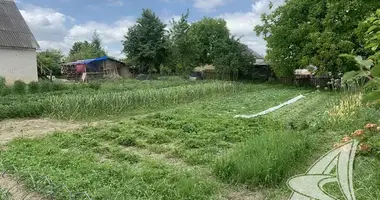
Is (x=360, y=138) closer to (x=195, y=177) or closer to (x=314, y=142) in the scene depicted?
(x=195, y=177)

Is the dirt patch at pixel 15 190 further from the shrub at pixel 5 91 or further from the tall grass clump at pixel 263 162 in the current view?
the shrub at pixel 5 91

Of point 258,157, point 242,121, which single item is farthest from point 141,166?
point 242,121

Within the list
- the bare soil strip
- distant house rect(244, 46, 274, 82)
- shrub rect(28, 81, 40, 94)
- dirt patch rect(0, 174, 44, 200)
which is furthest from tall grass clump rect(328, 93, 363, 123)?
distant house rect(244, 46, 274, 82)

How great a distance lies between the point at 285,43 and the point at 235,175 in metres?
16.9

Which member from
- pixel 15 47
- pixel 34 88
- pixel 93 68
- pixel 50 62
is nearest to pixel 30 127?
pixel 34 88

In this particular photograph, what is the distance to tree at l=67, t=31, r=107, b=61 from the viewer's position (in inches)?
1430

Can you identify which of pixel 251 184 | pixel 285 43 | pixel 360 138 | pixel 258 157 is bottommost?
pixel 251 184

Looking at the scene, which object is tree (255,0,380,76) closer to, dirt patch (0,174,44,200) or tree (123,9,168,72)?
tree (123,9,168,72)

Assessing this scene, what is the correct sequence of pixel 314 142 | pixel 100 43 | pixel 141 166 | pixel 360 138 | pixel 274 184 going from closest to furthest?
pixel 360 138, pixel 274 184, pixel 141 166, pixel 314 142, pixel 100 43

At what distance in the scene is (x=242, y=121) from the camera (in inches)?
273

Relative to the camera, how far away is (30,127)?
22.7 feet

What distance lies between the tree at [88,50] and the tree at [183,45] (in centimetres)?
1536

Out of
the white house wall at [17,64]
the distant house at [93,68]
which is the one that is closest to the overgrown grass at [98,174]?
the white house wall at [17,64]

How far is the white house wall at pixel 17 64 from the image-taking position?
17119 millimetres
